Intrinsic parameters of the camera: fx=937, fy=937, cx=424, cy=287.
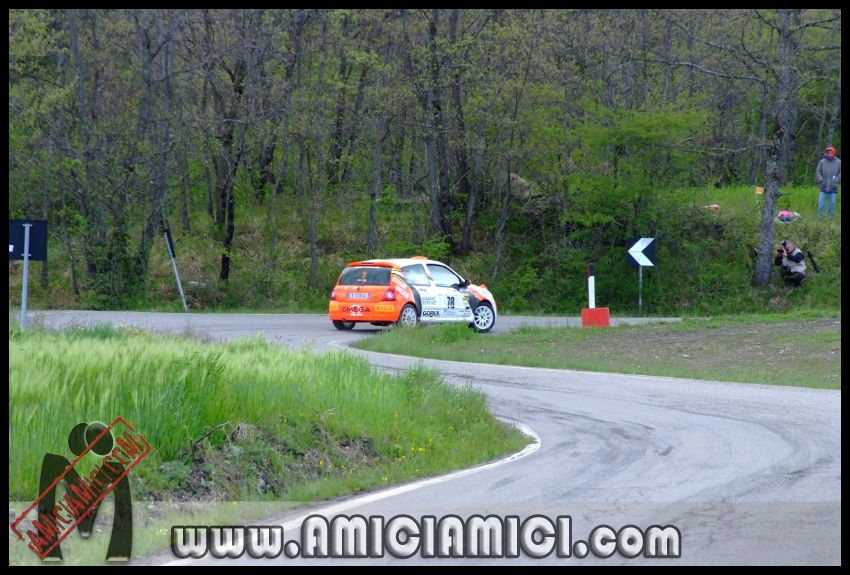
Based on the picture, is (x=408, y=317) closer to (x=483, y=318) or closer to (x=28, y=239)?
(x=483, y=318)

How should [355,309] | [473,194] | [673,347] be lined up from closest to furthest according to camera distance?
[673,347] < [355,309] < [473,194]

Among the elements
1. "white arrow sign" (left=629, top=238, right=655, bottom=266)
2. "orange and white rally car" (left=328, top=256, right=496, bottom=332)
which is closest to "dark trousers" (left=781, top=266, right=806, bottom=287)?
"white arrow sign" (left=629, top=238, right=655, bottom=266)

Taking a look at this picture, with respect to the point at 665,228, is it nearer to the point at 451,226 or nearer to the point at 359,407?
the point at 451,226

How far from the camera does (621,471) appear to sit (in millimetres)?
8469

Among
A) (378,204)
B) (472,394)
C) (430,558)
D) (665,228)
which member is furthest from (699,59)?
(430,558)

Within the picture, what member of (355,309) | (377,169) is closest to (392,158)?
(377,169)

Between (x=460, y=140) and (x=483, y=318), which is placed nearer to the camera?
(x=483, y=318)

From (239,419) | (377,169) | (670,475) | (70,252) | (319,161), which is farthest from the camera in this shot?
(377,169)

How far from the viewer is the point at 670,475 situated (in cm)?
825

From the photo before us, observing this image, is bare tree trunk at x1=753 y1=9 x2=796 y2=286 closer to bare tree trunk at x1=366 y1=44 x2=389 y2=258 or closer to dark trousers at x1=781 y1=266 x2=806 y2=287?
dark trousers at x1=781 y1=266 x2=806 y2=287

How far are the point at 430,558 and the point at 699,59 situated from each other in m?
32.8

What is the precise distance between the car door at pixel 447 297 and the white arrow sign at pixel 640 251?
16.9 feet

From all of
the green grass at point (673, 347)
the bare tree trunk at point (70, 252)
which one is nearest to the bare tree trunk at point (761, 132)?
the green grass at point (673, 347)

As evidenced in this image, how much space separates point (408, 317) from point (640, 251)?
7.10m
